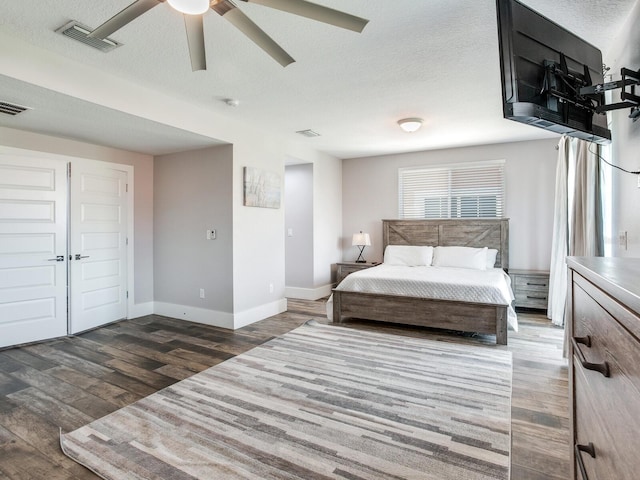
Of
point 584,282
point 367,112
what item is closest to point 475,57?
point 367,112

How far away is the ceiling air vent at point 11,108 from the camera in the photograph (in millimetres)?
3037

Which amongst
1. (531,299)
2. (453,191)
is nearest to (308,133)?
(453,191)

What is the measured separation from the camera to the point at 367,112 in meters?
4.09

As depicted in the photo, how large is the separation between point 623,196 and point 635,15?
1.15 meters

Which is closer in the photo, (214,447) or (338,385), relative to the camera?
(214,447)

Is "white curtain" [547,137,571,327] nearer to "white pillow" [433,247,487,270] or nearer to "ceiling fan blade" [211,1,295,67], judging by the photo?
"white pillow" [433,247,487,270]

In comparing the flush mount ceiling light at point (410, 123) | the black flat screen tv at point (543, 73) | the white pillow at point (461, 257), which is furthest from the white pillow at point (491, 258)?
the black flat screen tv at point (543, 73)

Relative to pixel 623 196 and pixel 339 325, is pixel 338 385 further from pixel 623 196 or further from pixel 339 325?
pixel 623 196

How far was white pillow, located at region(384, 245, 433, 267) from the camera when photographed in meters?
5.63

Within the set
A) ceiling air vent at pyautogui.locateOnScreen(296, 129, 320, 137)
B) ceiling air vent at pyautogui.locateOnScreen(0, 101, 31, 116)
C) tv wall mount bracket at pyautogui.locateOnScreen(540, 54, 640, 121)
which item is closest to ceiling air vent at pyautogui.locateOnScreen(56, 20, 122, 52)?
ceiling air vent at pyautogui.locateOnScreen(0, 101, 31, 116)

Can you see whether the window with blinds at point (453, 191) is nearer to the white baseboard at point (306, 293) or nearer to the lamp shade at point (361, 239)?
the lamp shade at point (361, 239)

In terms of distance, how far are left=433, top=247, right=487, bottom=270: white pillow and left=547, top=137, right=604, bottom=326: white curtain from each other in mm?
954

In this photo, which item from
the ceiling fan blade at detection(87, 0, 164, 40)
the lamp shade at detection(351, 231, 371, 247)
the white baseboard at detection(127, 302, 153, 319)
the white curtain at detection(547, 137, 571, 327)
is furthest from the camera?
the lamp shade at detection(351, 231, 371, 247)

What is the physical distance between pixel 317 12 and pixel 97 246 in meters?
4.29
